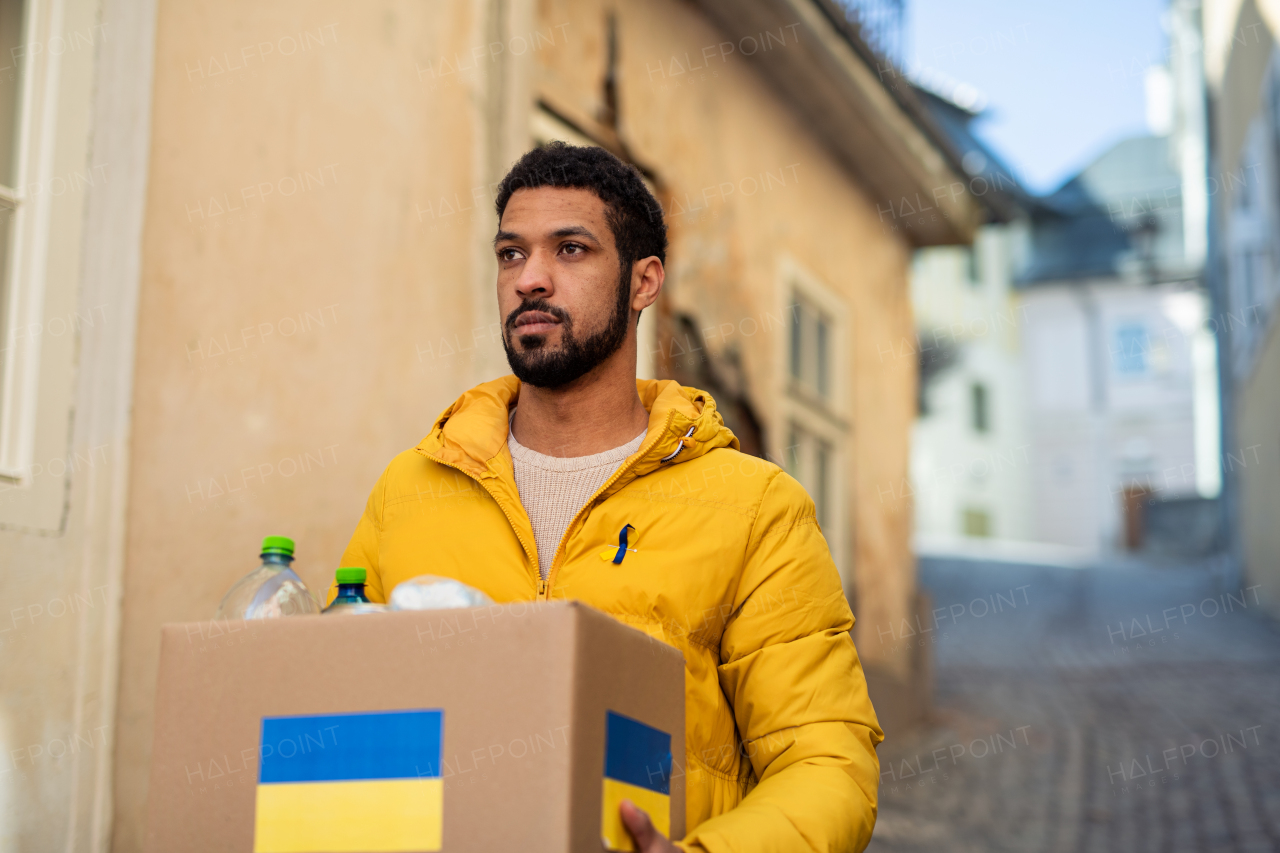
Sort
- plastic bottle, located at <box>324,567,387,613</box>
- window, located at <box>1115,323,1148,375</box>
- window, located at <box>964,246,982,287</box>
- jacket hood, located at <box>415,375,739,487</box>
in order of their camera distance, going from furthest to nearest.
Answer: window, located at <box>1115,323,1148,375</box> → window, located at <box>964,246,982,287</box> → jacket hood, located at <box>415,375,739,487</box> → plastic bottle, located at <box>324,567,387,613</box>

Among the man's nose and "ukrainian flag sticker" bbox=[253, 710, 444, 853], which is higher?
the man's nose

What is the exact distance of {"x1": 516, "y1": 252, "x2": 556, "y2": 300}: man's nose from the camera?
202 centimetres

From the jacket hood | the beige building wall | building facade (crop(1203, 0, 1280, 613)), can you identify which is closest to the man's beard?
the jacket hood

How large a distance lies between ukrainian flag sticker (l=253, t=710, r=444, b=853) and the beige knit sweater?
62 centimetres

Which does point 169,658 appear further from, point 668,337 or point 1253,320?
point 1253,320

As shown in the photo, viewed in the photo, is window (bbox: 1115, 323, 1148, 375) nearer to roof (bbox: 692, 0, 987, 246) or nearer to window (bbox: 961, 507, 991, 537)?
window (bbox: 961, 507, 991, 537)

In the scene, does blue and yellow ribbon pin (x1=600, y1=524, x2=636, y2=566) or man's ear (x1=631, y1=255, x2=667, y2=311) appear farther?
man's ear (x1=631, y1=255, x2=667, y2=311)

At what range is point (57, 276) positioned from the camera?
8.63ft

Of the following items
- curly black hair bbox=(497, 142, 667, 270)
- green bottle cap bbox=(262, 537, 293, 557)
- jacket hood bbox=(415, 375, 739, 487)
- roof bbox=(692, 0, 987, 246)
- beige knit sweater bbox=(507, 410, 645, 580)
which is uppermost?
roof bbox=(692, 0, 987, 246)

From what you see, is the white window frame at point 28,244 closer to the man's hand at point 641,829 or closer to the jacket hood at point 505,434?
the jacket hood at point 505,434

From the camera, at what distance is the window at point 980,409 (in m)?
27.9

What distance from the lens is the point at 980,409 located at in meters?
28.2

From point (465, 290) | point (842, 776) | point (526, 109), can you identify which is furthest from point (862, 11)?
point (842, 776)

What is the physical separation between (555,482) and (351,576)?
55cm
